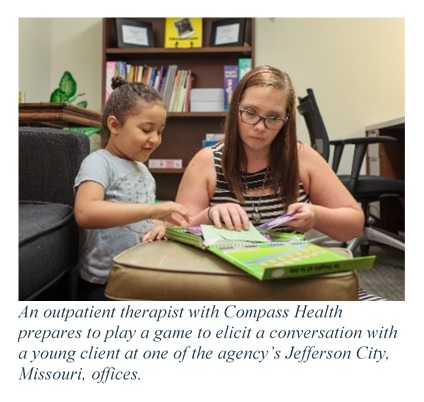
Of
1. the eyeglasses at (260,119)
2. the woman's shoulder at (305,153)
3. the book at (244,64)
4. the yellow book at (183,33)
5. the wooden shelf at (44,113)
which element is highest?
the yellow book at (183,33)

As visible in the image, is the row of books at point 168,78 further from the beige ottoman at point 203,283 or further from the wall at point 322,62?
the beige ottoman at point 203,283

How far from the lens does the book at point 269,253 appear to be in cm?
47

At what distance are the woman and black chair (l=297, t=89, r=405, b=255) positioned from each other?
2.75 ft

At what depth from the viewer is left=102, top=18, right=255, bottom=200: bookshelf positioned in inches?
85.4

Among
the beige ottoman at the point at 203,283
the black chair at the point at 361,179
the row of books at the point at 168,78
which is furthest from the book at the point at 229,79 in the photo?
the beige ottoman at the point at 203,283

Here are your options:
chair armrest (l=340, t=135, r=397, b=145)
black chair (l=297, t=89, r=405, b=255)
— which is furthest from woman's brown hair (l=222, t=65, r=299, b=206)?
A: chair armrest (l=340, t=135, r=397, b=145)

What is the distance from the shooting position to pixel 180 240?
60 centimetres

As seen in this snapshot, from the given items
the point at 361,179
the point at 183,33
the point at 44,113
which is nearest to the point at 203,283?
the point at 44,113

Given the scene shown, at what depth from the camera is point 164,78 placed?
7.10 ft

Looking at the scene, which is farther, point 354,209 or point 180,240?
point 354,209
